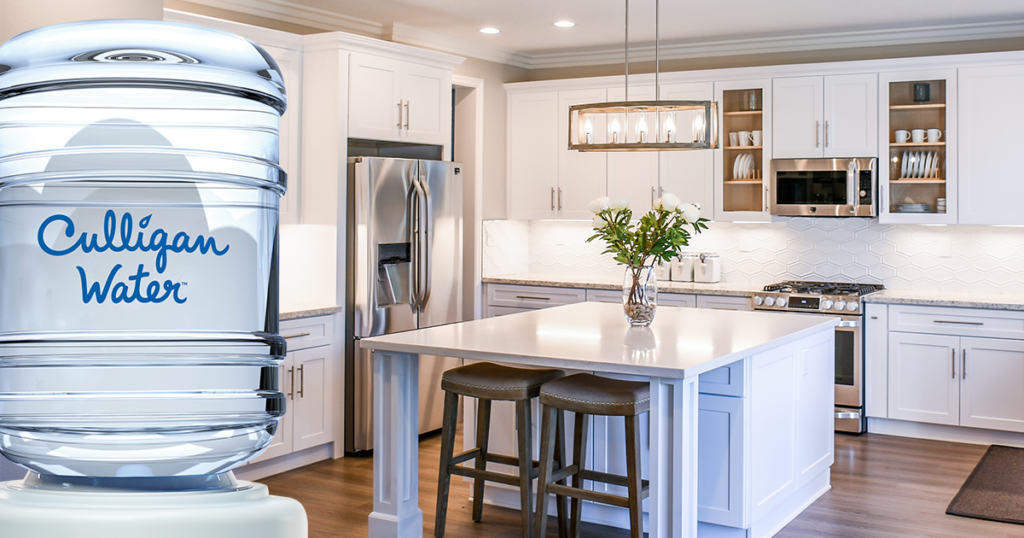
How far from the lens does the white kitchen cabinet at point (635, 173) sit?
6.11 metres

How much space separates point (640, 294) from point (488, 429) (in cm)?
83

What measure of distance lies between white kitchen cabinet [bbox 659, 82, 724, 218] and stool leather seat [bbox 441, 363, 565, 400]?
9.30 feet

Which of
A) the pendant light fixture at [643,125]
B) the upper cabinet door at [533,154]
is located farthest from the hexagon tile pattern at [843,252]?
the pendant light fixture at [643,125]

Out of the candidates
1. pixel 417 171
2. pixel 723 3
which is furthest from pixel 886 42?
pixel 417 171

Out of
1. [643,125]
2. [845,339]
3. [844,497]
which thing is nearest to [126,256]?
[643,125]

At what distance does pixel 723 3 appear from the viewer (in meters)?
4.94

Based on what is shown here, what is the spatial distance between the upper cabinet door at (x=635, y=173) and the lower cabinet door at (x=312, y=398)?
248cm

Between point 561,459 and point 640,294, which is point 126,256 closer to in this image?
point 561,459

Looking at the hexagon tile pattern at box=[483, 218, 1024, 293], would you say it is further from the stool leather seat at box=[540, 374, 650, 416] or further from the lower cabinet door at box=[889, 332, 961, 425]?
the stool leather seat at box=[540, 374, 650, 416]

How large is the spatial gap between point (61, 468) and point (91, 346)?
57mm

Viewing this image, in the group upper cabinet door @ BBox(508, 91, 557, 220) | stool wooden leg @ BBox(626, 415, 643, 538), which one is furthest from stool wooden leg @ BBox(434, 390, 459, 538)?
upper cabinet door @ BBox(508, 91, 557, 220)

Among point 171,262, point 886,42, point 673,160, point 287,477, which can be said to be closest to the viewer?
Result: point 171,262

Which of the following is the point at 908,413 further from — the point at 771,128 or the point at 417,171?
the point at 417,171

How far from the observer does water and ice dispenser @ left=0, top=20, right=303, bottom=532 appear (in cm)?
40
